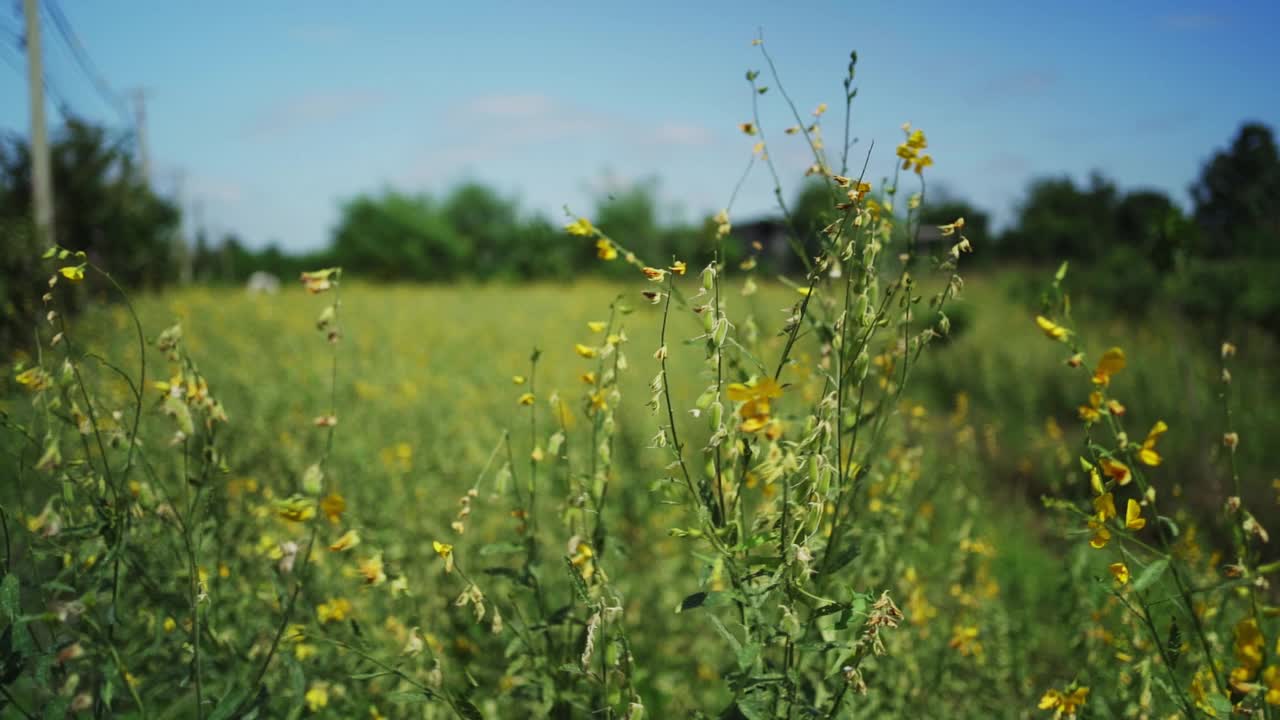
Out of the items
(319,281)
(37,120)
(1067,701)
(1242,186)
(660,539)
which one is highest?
(37,120)

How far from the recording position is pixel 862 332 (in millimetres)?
1276

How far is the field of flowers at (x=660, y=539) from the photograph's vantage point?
1187 millimetres

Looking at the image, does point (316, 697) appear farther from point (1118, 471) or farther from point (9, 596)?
point (1118, 471)

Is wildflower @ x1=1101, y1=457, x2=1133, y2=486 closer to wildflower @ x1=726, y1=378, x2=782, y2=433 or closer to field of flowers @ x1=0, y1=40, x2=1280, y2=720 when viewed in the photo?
field of flowers @ x1=0, y1=40, x2=1280, y2=720

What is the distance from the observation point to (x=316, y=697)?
63.5 inches

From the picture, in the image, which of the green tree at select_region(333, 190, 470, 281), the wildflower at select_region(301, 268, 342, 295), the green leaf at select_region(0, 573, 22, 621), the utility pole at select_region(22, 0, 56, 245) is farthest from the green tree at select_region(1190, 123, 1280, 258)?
the green tree at select_region(333, 190, 470, 281)

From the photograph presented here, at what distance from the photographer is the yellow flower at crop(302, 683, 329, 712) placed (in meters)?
1.58

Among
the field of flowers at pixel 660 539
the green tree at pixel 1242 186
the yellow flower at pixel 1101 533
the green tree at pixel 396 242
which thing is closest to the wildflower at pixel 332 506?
the field of flowers at pixel 660 539

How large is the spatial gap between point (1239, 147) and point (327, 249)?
49.5 metres

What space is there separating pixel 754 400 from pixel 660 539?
292cm

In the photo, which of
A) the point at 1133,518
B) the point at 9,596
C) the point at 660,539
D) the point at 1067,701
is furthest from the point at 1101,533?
the point at 660,539

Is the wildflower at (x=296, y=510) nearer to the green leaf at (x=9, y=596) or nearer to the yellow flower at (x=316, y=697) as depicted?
the green leaf at (x=9, y=596)

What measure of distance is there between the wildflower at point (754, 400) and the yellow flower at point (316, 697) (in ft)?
3.71

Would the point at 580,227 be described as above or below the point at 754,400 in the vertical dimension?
above
